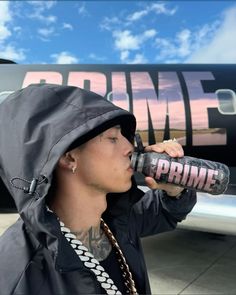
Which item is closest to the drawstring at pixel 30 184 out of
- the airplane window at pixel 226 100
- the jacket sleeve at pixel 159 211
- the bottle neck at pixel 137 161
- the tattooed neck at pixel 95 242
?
the tattooed neck at pixel 95 242

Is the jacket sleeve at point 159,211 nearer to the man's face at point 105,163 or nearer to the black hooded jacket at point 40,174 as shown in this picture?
the man's face at point 105,163

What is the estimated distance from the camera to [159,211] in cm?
170

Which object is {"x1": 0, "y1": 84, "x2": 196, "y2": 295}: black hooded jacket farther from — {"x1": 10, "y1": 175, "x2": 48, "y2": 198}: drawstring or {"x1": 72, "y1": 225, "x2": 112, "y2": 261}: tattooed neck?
{"x1": 72, "y1": 225, "x2": 112, "y2": 261}: tattooed neck

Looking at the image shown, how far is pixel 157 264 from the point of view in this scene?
15.8ft

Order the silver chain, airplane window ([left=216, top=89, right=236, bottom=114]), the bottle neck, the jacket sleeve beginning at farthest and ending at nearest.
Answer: airplane window ([left=216, top=89, right=236, bottom=114]) < the jacket sleeve < the bottle neck < the silver chain

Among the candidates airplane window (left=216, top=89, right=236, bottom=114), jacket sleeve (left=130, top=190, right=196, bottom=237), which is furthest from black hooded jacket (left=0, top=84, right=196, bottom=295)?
airplane window (left=216, top=89, right=236, bottom=114)

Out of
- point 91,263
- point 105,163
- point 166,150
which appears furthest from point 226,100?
point 91,263

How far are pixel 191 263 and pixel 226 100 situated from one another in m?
2.10

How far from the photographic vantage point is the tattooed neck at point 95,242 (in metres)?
1.36

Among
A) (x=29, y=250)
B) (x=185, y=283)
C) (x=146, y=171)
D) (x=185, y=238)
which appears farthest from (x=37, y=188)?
(x=185, y=238)

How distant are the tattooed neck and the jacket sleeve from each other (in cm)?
23

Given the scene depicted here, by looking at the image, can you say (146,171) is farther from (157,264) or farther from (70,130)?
(157,264)

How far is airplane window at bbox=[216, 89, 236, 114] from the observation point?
539cm

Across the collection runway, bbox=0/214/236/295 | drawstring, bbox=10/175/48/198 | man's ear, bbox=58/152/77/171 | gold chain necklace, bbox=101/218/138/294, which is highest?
man's ear, bbox=58/152/77/171
